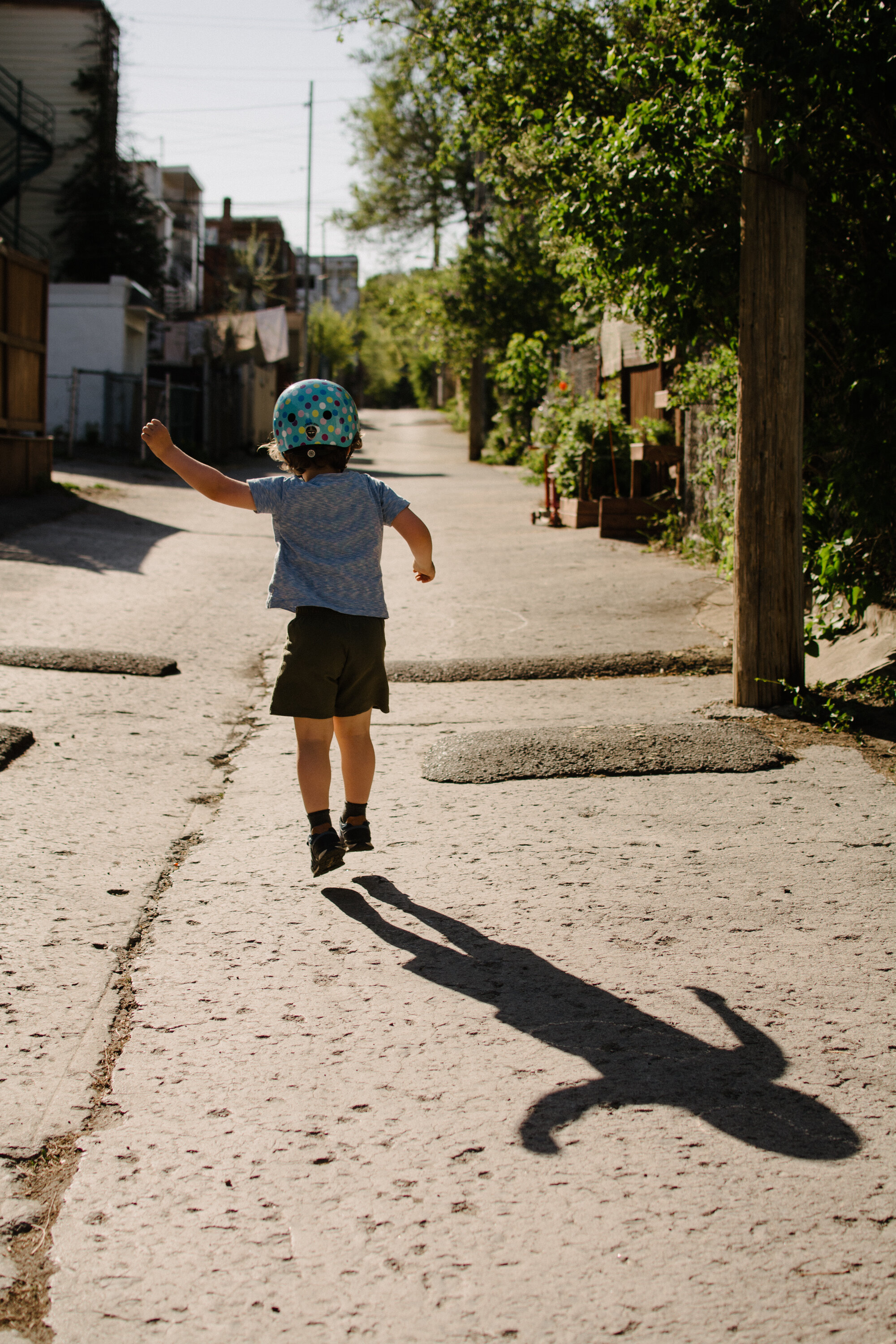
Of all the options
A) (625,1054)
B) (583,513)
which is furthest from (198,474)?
(583,513)

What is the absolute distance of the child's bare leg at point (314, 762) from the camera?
11.6ft

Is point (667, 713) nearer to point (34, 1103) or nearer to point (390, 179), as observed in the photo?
point (34, 1103)

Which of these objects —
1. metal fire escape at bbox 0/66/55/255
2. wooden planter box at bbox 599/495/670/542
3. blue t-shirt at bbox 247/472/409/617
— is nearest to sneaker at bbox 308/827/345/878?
blue t-shirt at bbox 247/472/409/617

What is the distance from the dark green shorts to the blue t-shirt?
45 millimetres

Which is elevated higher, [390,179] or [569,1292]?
[390,179]

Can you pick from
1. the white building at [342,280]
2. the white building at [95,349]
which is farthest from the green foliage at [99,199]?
the white building at [342,280]

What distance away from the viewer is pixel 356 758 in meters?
3.68

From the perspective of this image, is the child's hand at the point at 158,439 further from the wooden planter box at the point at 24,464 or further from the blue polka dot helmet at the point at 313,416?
the wooden planter box at the point at 24,464

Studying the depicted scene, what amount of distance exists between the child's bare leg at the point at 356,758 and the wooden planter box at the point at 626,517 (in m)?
8.73

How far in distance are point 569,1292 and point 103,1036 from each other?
1.21 metres

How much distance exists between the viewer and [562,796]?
4352 millimetres

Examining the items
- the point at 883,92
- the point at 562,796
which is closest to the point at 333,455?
the point at 562,796

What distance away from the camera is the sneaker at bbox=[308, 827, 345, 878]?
343 centimetres

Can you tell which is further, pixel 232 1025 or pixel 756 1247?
pixel 232 1025
